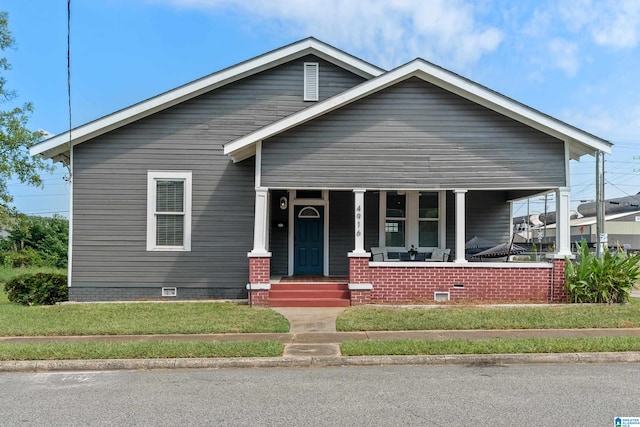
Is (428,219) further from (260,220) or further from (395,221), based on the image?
(260,220)

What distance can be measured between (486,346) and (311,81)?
8.52 m

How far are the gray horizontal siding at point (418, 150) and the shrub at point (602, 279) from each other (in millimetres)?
1965

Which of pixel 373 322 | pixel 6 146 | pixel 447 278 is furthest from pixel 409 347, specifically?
pixel 6 146

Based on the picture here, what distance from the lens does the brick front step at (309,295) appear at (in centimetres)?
1137

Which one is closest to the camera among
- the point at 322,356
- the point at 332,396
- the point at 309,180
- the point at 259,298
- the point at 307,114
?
the point at 332,396

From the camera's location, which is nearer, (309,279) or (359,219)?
(359,219)

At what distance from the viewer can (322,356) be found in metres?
7.02

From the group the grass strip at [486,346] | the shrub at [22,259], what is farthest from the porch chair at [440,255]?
the shrub at [22,259]

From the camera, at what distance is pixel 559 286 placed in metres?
11.5

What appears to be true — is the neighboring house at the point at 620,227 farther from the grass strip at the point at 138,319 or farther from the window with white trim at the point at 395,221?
the grass strip at the point at 138,319

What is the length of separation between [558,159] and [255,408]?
9.52 m

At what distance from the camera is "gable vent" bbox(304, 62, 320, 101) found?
13.3 metres

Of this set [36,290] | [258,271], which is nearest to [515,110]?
[258,271]

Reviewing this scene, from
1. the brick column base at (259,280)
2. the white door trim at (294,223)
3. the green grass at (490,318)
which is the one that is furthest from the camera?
the white door trim at (294,223)
